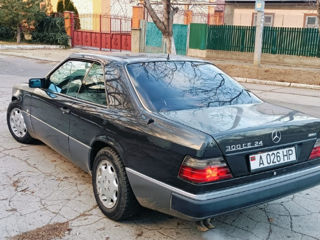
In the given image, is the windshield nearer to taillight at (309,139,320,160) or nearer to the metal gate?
taillight at (309,139,320,160)

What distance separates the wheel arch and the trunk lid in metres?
0.50

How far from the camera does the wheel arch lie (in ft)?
10.8

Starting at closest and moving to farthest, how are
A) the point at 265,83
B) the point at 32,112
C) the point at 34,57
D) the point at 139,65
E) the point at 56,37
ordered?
the point at 139,65 < the point at 32,112 < the point at 265,83 < the point at 34,57 < the point at 56,37

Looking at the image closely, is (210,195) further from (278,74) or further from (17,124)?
(278,74)

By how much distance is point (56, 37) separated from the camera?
28.2m

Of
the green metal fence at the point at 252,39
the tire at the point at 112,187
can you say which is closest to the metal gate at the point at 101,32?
the green metal fence at the point at 252,39

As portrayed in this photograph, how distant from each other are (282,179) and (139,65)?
1.74 meters

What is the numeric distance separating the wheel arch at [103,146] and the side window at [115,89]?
0.33m

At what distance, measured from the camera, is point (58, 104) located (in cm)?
435

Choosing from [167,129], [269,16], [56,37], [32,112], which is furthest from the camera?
[56,37]

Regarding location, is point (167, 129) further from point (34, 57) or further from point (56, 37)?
point (56, 37)

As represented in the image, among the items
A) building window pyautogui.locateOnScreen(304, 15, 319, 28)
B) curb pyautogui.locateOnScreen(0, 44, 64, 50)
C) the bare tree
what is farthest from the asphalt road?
building window pyautogui.locateOnScreen(304, 15, 319, 28)

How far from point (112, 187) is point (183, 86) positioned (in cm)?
119

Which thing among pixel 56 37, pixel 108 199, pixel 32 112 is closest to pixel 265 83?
pixel 32 112
